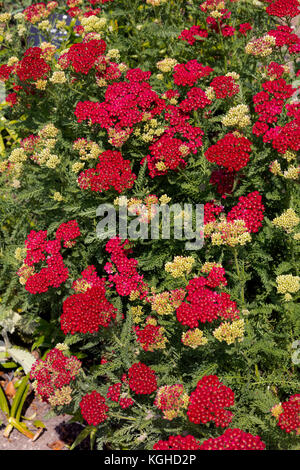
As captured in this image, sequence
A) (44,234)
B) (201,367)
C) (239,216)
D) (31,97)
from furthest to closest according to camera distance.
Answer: (31,97) → (44,234) → (239,216) → (201,367)

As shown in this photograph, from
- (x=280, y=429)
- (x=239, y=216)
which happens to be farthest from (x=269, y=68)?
(x=280, y=429)

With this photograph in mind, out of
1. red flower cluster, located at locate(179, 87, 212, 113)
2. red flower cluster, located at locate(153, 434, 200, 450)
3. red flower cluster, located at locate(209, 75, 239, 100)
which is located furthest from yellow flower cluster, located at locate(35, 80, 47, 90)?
red flower cluster, located at locate(153, 434, 200, 450)

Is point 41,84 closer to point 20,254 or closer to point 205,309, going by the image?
point 20,254

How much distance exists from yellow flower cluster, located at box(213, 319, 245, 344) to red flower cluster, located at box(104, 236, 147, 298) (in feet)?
3.06

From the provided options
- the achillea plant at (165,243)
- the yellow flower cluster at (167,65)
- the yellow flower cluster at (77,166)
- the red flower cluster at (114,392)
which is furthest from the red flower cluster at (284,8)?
the red flower cluster at (114,392)

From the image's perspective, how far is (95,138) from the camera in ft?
15.5

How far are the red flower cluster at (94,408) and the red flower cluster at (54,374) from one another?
0.20 metres

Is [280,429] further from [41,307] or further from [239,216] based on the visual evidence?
[41,307]

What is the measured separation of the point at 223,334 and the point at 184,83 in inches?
94.7

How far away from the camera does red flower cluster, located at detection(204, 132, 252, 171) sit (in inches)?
144

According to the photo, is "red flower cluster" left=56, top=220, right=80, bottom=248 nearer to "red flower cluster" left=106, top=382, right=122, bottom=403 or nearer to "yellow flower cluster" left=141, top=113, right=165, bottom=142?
"yellow flower cluster" left=141, top=113, right=165, bottom=142

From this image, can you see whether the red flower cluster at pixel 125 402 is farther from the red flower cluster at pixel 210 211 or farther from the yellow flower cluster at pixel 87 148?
the yellow flower cluster at pixel 87 148

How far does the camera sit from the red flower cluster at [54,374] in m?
3.35

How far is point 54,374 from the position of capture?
134 inches
